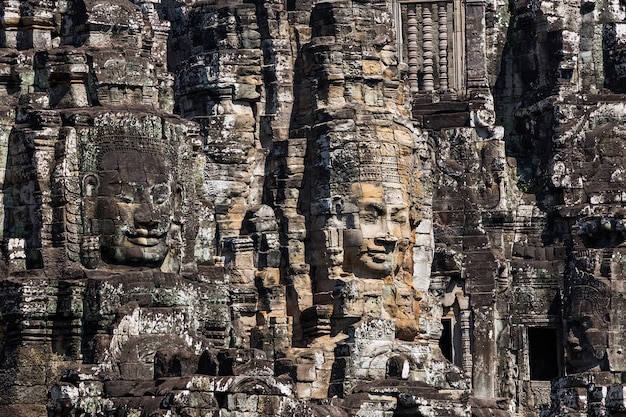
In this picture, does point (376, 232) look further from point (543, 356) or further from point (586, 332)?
point (543, 356)

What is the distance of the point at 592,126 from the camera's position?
267 feet

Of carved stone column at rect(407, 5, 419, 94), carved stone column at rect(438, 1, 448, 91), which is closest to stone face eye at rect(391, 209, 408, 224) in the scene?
carved stone column at rect(407, 5, 419, 94)

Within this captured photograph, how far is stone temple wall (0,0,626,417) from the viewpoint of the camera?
183 ft

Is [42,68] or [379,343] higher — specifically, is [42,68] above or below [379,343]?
above

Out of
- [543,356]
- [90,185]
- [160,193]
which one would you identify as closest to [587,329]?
[543,356]

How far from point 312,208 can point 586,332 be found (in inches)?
366

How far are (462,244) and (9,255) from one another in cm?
2289

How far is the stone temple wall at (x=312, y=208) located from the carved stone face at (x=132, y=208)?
0.13 feet

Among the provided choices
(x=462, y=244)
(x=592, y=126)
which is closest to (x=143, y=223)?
(x=462, y=244)

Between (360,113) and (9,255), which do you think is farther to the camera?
(360,113)

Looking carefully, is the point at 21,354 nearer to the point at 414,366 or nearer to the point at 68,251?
the point at 68,251

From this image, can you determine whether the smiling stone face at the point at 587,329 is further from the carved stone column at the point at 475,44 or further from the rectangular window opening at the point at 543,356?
the carved stone column at the point at 475,44

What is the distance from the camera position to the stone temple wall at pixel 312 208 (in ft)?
183

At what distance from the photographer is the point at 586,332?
7644 centimetres
